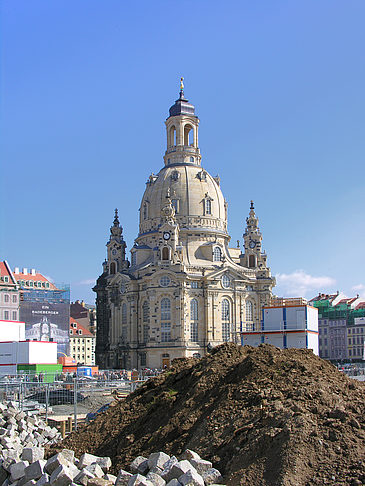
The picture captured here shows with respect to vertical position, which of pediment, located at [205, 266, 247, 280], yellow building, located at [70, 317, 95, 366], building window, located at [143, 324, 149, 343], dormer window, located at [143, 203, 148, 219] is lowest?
yellow building, located at [70, 317, 95, 366]

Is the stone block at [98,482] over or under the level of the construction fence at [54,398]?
over

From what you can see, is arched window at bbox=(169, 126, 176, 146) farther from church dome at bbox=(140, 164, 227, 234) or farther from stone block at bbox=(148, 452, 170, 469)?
stone block at bbox=(148, 452, 170, 469)

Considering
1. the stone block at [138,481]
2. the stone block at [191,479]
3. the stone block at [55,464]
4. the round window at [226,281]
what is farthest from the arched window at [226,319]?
the stone block at [191,479]

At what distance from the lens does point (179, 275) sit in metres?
79.2

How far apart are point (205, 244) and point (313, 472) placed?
73.0 m

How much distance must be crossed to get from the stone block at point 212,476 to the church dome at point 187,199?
239ft

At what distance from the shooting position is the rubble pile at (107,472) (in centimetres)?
1234

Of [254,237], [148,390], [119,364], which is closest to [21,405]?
[148,390]

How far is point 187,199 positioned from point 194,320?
1683 centimetres

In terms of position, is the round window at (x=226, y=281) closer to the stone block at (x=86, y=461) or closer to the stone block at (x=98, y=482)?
the stone block at (x=86, y=461)

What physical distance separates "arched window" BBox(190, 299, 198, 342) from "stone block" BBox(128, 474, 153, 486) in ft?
222

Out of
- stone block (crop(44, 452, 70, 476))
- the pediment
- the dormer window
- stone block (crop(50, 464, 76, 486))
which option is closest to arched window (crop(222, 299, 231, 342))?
the pediment

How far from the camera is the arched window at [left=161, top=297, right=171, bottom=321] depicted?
79.8 m

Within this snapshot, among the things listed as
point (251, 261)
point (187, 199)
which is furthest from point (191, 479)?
point (251, 261)
